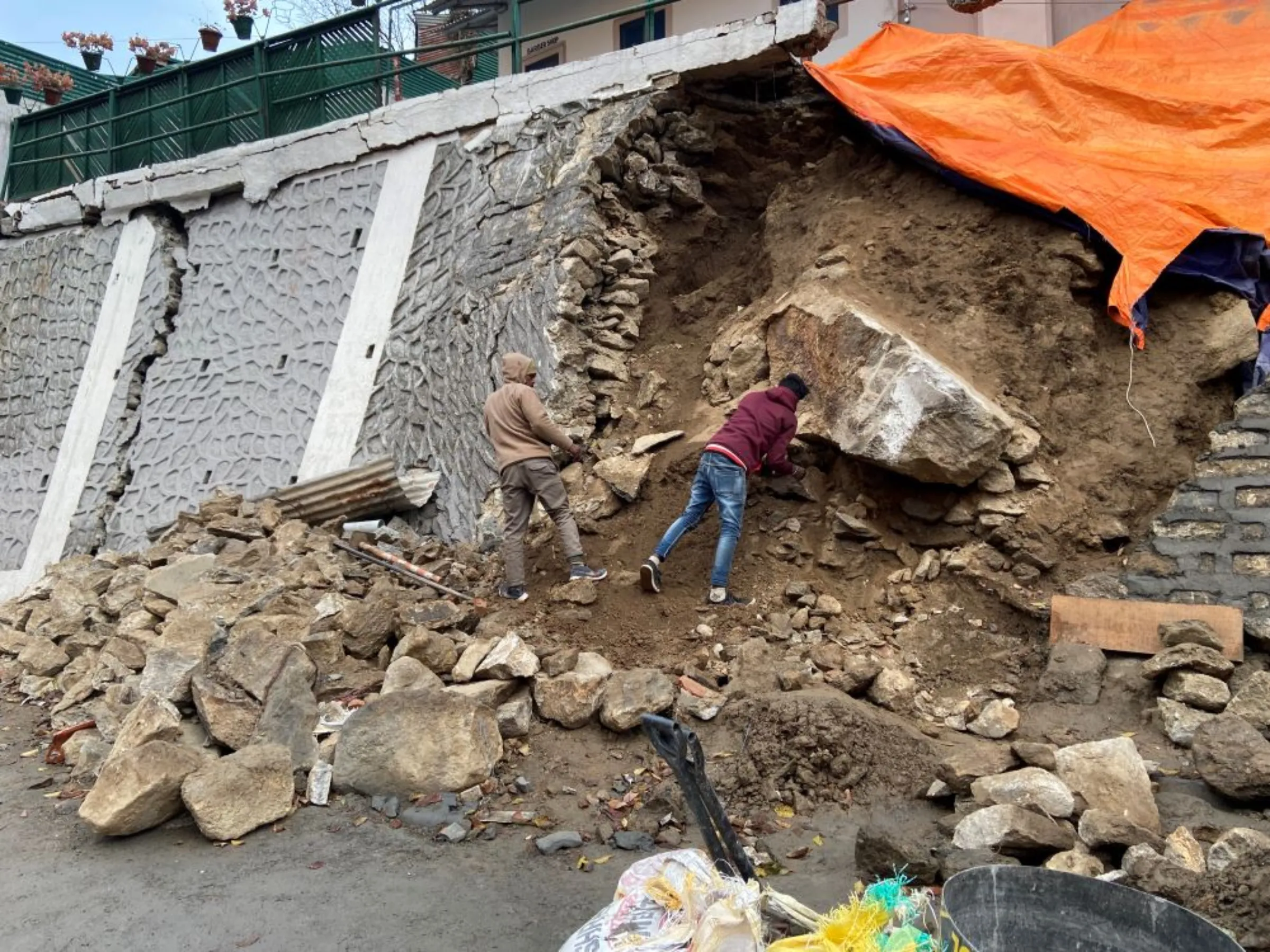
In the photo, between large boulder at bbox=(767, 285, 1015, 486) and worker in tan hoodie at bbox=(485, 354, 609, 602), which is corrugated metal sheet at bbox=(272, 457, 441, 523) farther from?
large boulder at bbox=(767, 285, 1015, 486)

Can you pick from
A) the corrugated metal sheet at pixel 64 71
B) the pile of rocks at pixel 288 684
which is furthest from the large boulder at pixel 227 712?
the corrugated metal sheet at pixel 64 71

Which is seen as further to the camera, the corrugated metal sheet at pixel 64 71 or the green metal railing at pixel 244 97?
the corrugated metal sheet at pixel 64 71

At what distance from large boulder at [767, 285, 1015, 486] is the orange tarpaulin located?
123cm

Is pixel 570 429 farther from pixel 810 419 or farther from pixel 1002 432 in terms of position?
pixel 1002 432

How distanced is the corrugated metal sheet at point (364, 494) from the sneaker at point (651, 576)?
2274 mm

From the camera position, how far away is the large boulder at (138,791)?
11.7 feet

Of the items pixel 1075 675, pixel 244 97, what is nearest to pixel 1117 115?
pixel 1075 675

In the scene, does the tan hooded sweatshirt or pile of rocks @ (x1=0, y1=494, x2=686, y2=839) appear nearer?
pile of rocks @ (x1=0, y1=494, x2=686, y2=839)

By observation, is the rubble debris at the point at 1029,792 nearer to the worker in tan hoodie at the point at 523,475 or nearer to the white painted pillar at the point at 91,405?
the worker in tan hoodie at the point at 523,475

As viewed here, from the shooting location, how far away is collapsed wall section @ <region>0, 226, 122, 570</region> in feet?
32.3

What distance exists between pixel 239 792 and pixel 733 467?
2.98 meters

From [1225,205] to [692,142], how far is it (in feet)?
12.6

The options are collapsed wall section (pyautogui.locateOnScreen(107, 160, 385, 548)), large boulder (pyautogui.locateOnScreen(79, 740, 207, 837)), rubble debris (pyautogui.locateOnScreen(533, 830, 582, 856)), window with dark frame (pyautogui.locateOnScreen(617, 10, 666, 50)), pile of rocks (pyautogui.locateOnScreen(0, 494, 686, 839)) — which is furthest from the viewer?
window with dark frame (pyautogui.locateOnScreen(617, 10, 666, 50))

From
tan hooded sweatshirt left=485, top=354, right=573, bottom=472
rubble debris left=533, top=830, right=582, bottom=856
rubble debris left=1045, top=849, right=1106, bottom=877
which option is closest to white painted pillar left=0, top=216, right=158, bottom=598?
tan hooded sweatshirt left=485, top=354, right=573, bottom=472
